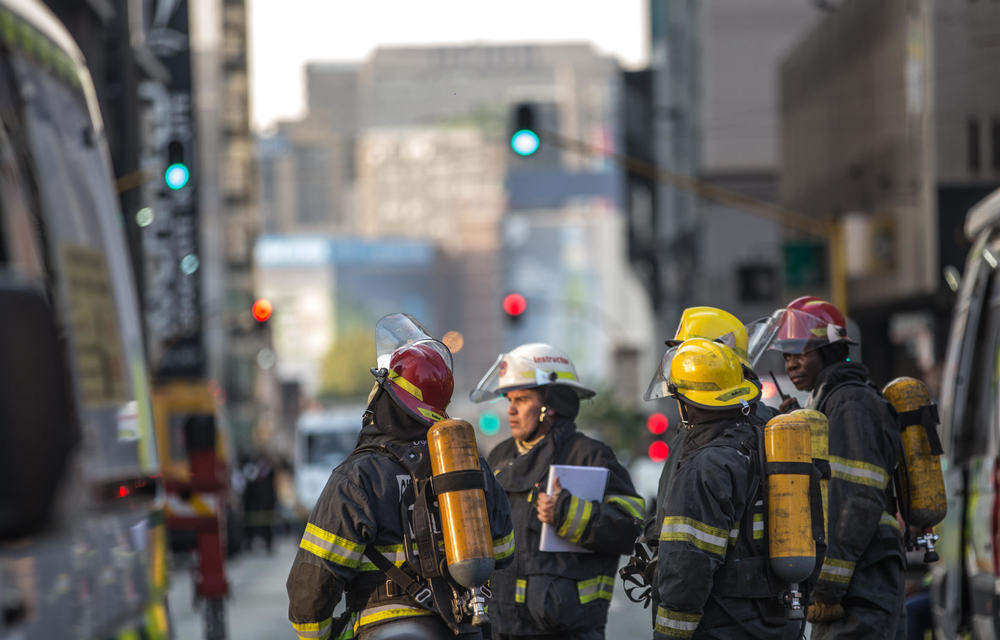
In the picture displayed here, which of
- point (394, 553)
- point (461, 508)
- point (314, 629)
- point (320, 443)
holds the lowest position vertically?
point (320, 443)

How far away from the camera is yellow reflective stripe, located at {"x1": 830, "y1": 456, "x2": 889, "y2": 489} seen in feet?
21.4

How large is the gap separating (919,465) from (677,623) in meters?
1.86

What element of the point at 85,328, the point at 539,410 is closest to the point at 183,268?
the point at 539,410

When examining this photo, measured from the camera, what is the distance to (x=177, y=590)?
20922 mm

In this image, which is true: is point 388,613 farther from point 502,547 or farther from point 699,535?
point 699,535

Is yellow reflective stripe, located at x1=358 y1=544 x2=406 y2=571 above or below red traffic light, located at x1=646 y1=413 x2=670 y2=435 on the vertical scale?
above

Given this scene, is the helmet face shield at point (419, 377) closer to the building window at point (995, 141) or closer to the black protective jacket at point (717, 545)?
the black protective jacket at point (717, 545)

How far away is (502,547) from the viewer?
18.5 feet

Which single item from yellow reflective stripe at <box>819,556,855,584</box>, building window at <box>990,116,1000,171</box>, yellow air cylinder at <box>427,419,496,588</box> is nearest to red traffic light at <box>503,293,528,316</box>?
building window at <box>990,116,1000,171</box>

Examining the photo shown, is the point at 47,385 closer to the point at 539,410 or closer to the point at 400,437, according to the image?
the point at 400,437

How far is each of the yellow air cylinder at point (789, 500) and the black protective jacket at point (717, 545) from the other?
8 centimetres

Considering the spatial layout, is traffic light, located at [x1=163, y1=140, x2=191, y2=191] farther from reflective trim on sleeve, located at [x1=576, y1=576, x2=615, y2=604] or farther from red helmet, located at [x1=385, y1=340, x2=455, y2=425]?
red helmet, located at [x1=385, y1=340, x2=455, y2=425]

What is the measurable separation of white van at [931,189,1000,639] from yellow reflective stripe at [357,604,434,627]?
2.87m

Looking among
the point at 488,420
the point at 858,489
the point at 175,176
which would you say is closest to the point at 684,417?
the point at 858,489
